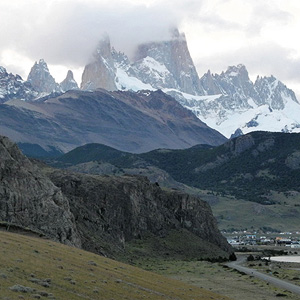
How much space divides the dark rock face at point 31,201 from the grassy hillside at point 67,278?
27.3 m

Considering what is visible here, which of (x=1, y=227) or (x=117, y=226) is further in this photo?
(x=117, y=226)

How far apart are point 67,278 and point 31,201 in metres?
48.8

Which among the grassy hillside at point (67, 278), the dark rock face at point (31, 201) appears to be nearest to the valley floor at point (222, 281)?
the grassy hillside at point (67, 278)

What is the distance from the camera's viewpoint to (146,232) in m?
154

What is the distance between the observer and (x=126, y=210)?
496ft

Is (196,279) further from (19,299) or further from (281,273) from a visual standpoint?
(19,299)

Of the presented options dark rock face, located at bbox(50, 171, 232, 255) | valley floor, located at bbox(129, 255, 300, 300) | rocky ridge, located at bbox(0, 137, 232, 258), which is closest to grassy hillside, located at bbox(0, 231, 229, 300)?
valley floor, located at bbox(129, 255, 300, 300)

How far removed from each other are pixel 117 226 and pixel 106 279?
8941 cm

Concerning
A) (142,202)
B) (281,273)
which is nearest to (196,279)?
(281,273)

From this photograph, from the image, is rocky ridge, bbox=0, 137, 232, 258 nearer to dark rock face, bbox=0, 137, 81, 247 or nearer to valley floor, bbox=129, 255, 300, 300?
dark rock face, bbox=0, 137, 81, 247

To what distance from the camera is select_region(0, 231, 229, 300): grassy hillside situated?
41.7 meters

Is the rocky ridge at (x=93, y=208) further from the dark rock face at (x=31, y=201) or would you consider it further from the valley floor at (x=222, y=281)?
the valley floor at (x=222, y=281)

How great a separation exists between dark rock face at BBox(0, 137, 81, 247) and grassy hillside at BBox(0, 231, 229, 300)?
89.7 ft

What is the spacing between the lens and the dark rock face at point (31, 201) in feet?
300
